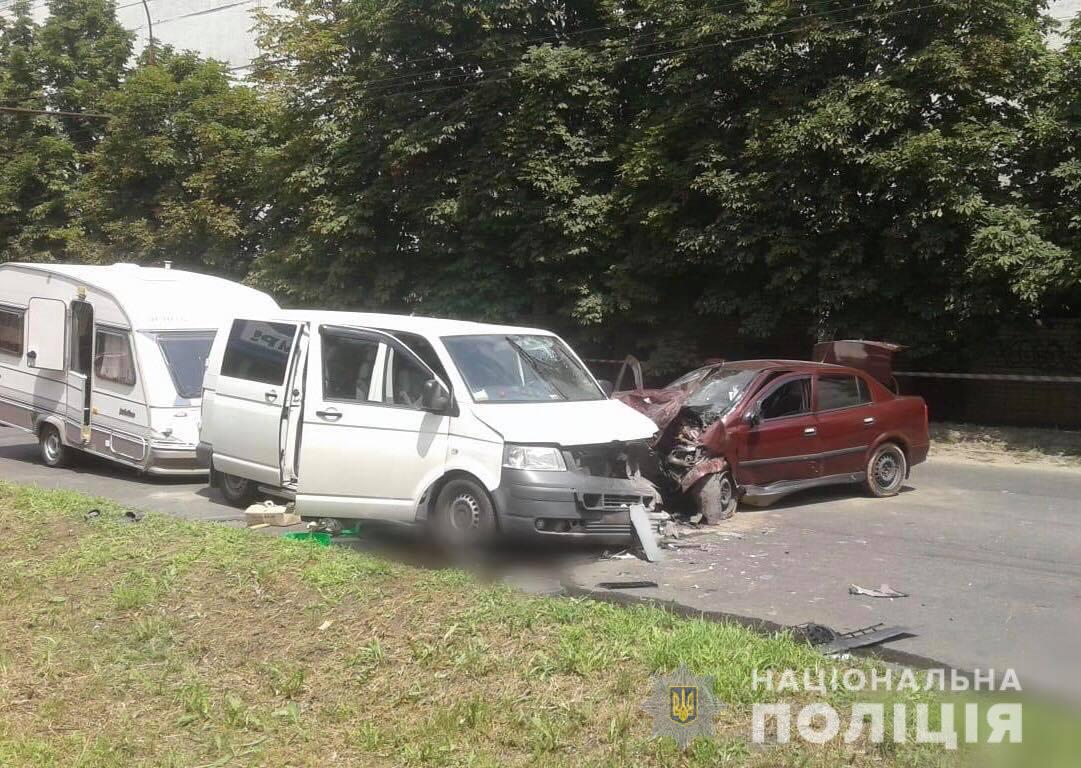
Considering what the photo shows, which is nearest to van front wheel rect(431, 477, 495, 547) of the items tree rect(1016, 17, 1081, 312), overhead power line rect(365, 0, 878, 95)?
tree rect(1016, 17, 1081, 312)

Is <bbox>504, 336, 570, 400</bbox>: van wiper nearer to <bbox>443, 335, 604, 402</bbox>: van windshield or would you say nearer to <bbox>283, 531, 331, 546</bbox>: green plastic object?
<bbox>443, 335, 604, 402</bbox>: van windshield

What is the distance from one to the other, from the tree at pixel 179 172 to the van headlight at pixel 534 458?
19.4 metres

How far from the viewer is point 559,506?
8586 mm

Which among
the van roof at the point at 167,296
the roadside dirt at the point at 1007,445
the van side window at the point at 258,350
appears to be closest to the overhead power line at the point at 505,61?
the roadside dirt at the point at 1007,445

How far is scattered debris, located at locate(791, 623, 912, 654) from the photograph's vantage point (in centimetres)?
624

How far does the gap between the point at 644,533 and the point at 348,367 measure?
10.6ft

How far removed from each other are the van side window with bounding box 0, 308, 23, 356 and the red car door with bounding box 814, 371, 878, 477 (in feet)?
39.3

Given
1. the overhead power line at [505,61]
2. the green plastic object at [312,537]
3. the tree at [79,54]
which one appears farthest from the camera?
the tree at [79,54]

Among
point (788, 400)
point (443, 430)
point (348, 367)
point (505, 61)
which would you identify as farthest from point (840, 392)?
point (505, 61)

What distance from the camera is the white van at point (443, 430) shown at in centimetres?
872

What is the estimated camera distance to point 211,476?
12.2 metres

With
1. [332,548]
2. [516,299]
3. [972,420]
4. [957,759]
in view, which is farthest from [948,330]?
[957,759]

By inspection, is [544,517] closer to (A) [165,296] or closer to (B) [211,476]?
(B) [211,476]

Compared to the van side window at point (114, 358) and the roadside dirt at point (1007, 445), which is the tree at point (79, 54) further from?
the roadside dirt at point (1007, 445)
